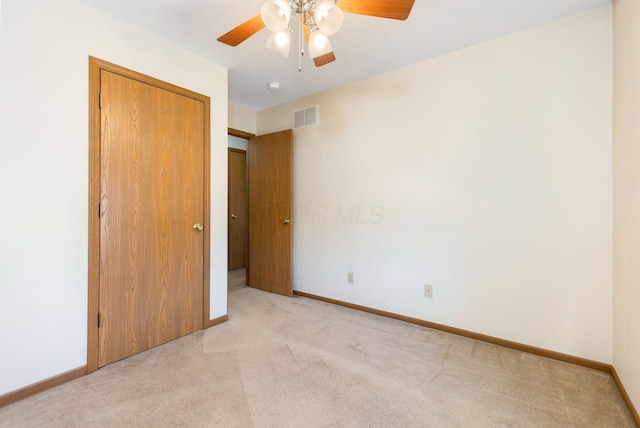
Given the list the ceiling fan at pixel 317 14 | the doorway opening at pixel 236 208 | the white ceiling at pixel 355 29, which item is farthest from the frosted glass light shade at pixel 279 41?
the doorway opening at pixel 236 208

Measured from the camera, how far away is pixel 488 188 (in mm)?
2289

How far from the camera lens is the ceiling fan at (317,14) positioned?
4.33 feet

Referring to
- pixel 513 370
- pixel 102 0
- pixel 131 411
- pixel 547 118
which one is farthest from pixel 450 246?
pixel 102 0

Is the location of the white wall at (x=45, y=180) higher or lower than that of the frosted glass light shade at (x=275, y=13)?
lower

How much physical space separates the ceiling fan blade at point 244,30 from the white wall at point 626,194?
202 centimetres

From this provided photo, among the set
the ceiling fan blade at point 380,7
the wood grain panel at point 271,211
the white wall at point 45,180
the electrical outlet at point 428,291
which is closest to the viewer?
the ceiling fan blade at point 380,7

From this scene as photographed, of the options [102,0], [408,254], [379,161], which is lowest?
[408,254]

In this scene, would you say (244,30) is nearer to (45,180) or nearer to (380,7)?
(380,7)

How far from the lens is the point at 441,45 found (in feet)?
7.68

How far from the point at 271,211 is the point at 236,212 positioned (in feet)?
5.55

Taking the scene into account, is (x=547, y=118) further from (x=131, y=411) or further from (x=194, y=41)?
(x=131, y=411)

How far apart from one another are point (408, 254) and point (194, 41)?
8.81 ft

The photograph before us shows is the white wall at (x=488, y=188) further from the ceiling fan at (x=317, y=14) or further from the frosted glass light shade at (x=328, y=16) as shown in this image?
the frosted glass light shade at (x=328, y=16)

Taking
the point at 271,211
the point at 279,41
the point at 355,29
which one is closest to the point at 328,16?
the point at 279,41
